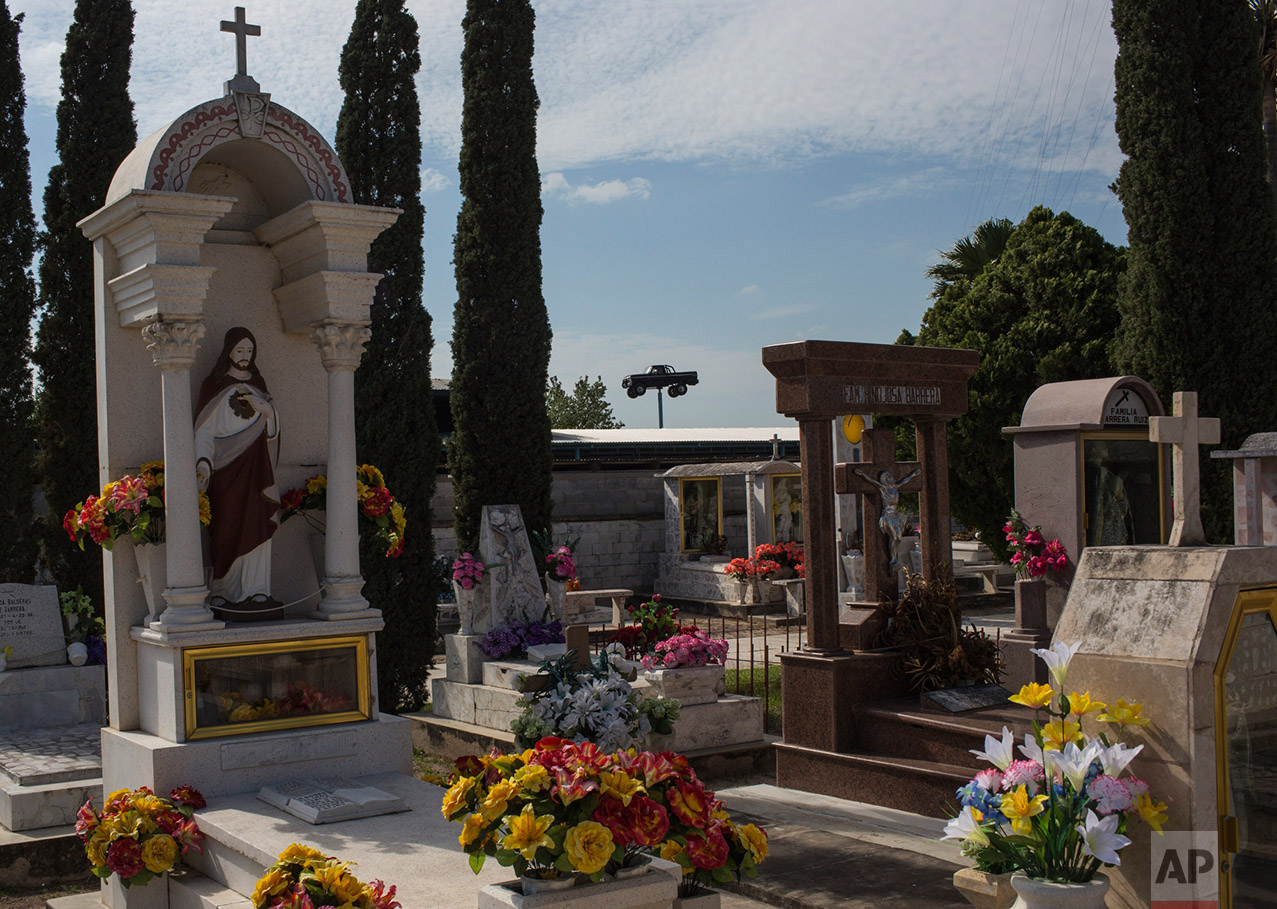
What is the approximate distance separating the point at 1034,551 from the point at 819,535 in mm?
3780

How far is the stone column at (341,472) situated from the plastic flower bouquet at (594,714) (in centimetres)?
155

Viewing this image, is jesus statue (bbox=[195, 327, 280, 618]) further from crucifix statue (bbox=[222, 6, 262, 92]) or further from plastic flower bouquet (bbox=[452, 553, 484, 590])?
plastic flower bouquet (bbox=[452, 553, 484, 590])

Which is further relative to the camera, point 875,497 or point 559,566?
point 559,566

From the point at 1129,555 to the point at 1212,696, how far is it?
1.80 ft

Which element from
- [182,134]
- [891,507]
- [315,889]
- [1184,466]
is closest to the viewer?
[315,889]

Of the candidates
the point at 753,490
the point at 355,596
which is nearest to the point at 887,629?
the point at 355,596

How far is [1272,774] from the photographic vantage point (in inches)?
146

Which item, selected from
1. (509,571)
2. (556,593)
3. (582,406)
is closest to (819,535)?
(509,571)

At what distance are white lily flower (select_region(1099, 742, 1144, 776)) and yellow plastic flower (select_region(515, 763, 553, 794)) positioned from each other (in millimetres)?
1669

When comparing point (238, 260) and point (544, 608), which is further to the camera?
point (544, 608)

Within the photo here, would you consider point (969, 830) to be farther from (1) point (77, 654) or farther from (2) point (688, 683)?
(1) point (77, 654)

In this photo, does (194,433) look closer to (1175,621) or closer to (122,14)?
(1175,621)

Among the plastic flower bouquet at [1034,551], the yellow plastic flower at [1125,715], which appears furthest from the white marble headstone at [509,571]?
the yellow plastic flower at [1125,715]

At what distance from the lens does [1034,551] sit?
10.8 metres
